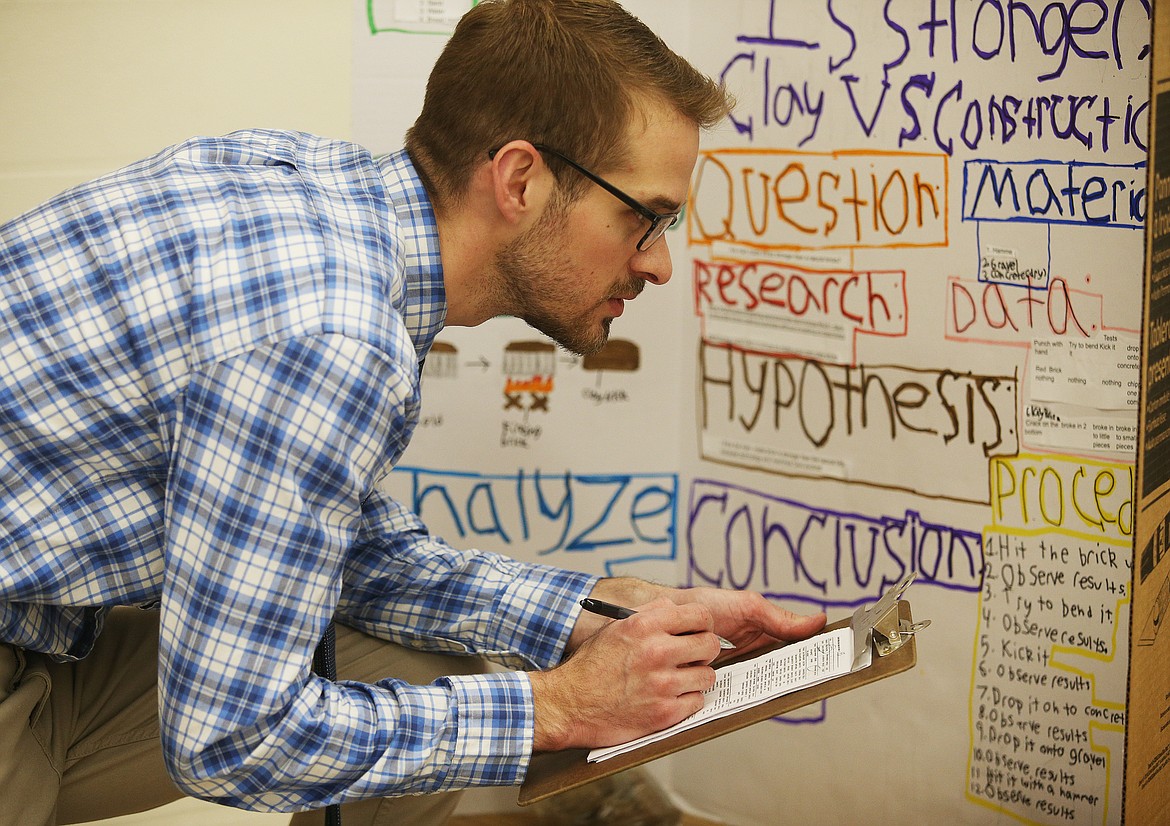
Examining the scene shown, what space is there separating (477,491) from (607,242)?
0.94 meters

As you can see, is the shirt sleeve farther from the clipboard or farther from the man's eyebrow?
the man's eyebrow

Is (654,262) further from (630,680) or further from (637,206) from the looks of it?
(630,680)

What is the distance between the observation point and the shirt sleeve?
2.93ft

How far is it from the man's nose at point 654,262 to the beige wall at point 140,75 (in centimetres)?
91

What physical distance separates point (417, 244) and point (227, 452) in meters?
0.34

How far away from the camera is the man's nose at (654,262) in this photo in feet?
3.98

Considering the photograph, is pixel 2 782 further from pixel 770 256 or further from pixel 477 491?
pixel 770 256

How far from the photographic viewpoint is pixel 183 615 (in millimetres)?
919

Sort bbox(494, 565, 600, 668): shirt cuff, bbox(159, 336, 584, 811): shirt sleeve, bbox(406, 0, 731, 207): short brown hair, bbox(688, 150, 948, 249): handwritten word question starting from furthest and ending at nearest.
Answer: bbox(688, 150, 948, 249): handwritten word question < bbox(494, 565, 600, 668): shirt cuff < bbox(406, 0, 731, 207): short brown hair < bbox(159, 336, 584, 811): shirt sleeve

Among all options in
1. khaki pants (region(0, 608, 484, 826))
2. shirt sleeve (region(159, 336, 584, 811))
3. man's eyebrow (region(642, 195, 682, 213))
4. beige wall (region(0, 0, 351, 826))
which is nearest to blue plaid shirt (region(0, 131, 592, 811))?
shirt sleeve (region(159, 336, 584, 811))

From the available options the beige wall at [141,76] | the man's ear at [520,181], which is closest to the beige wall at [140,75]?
the beige wall at [141,76]

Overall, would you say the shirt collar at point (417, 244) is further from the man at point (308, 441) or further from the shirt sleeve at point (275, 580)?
the shirt sleeve at point (275, 580)

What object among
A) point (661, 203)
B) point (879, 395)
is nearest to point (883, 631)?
point (661, 203)

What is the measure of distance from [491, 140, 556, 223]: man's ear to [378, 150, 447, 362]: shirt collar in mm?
77
